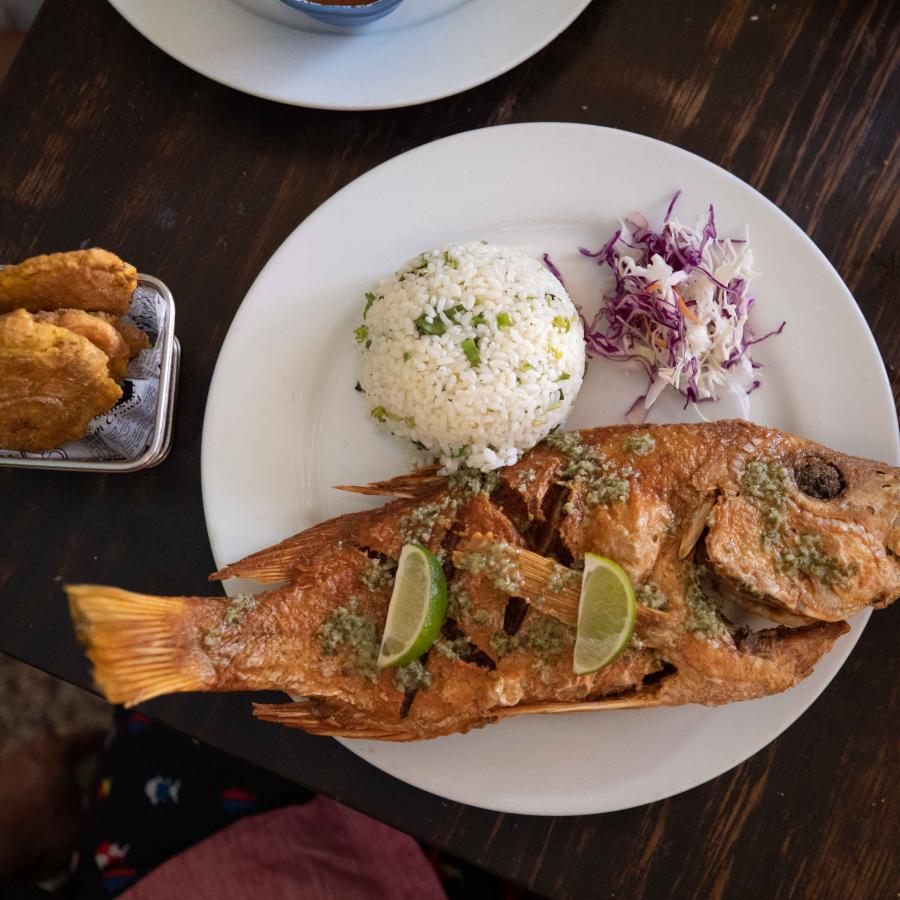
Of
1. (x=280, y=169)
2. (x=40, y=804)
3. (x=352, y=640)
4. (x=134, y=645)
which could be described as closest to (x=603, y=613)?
(x=352, y=640)

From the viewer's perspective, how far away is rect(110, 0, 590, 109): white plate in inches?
80.9

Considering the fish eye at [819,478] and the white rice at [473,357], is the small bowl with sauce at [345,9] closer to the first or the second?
the white rice at [473,357]

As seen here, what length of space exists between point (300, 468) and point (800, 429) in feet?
3.86

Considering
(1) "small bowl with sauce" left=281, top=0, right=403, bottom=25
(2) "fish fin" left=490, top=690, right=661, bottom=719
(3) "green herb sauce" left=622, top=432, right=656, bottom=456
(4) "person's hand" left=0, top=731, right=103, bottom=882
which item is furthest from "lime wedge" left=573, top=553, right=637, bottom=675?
(4) "person's hand" left=0, top=731, right=103, bottom=882

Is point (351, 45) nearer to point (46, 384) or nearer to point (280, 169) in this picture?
point (280, 169)

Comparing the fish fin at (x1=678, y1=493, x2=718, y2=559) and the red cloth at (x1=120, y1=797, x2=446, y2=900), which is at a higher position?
the fish fin at (x1=678, y1=493, x2=718, y2=559)

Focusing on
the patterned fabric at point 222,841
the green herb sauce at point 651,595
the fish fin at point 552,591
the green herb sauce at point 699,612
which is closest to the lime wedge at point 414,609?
the fish fin at point 552,591

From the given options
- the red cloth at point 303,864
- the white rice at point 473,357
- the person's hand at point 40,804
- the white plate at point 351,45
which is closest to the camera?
the white rice at point 473,357

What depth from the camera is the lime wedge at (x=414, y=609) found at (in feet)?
5.36

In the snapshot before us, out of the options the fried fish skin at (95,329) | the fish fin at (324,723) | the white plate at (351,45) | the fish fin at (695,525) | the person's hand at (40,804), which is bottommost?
the person's hand at (40,804)

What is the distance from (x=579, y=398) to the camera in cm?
209

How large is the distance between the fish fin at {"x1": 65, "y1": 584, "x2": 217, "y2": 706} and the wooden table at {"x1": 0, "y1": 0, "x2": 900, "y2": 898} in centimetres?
47

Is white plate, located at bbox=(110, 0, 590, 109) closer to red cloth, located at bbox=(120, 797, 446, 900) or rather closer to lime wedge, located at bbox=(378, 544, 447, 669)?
lime wedge, located at bbox=(378, 544, 447, 669)

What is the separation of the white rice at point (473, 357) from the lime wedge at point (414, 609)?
0.94 ft
